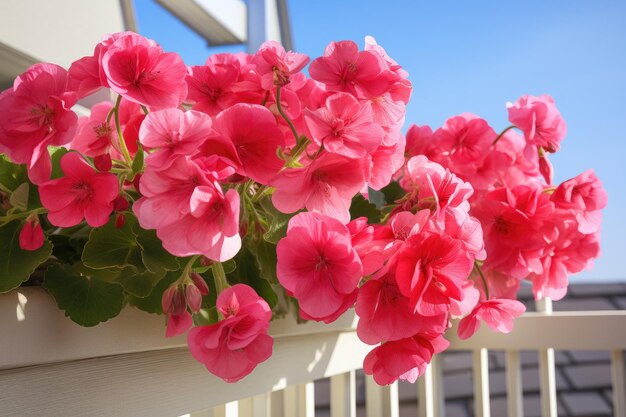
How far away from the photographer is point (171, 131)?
411 millimetres

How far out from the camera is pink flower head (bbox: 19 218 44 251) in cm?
46

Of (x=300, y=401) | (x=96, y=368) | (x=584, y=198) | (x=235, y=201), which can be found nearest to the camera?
(x=235, y=201)

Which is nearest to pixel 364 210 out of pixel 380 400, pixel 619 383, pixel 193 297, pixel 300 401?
pixel 193 297

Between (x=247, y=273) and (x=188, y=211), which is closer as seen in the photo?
(x=188, y=211)

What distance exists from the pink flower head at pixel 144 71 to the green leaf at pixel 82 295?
0.47 ft

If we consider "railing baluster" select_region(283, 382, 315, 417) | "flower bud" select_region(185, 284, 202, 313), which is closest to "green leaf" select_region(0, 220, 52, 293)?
"flower bud" select_region(185, 284, 202, 313)

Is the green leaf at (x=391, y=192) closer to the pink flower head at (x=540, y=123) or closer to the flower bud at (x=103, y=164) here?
the pink flower head at (x=540, y=123)

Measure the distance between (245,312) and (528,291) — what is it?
9.70 feet

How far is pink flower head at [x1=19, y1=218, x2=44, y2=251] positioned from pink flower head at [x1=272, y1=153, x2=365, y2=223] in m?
0.17

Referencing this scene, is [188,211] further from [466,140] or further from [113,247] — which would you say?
[466,140]

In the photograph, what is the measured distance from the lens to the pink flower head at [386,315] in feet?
1.55

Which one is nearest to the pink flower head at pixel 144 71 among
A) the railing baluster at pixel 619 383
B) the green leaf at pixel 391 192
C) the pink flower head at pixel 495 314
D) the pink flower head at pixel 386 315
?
the pink flower head at pixel 386 315

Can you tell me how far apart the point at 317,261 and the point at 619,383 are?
1.13 metres

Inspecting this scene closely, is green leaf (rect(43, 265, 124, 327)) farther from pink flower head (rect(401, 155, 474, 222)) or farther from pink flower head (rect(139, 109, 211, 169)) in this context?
pink flower head (rect(401, 155, 474, 222))
